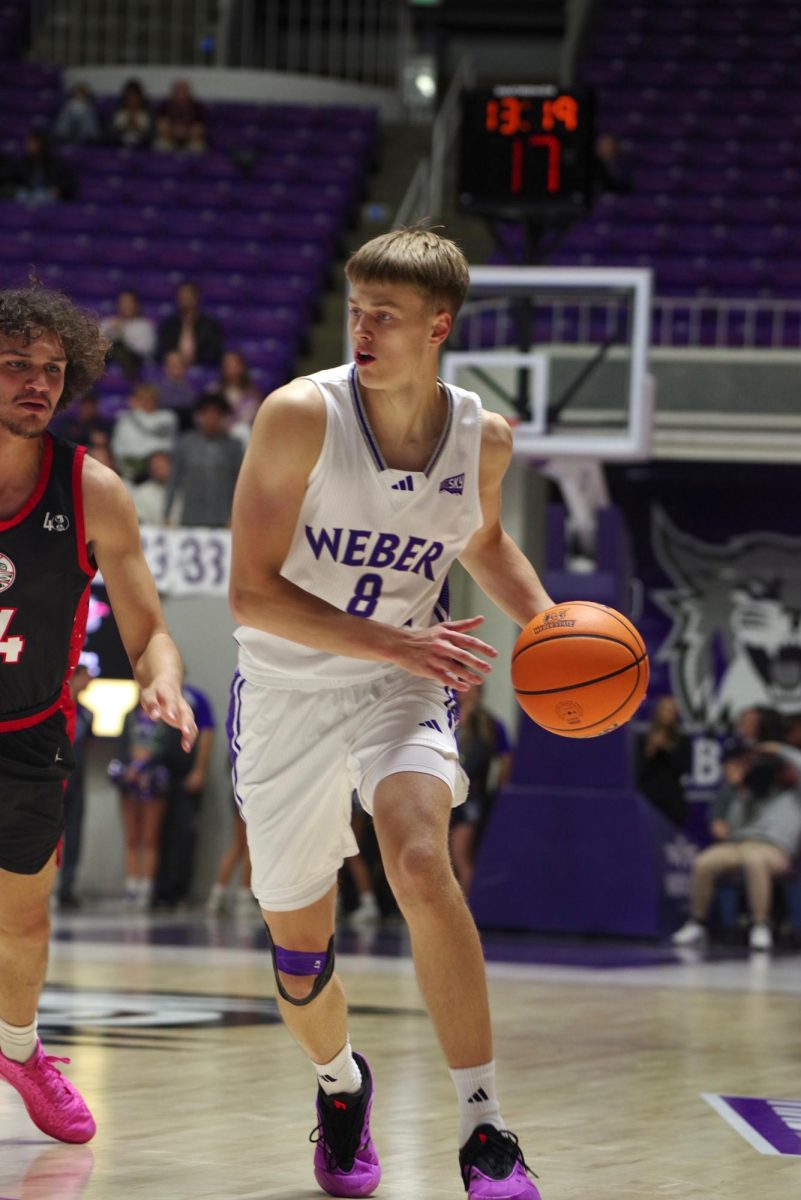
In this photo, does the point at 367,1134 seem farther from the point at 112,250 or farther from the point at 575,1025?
the point at 112,250

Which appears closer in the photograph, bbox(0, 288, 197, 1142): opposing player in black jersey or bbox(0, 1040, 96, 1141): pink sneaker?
bbox(0, 288, 197, 1142): opposing player in black jersey

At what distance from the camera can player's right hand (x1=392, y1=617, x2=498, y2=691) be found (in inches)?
144

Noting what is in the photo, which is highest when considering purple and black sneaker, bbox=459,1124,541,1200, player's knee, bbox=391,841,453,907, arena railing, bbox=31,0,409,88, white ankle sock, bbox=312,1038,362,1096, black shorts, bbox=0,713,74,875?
arena railing, bbox=31,0,409,88

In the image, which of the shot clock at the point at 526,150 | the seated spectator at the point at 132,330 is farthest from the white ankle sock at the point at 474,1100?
the seated spectator at the point at 132,330

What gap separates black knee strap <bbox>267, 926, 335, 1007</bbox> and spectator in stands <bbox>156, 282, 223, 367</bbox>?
11249 mm

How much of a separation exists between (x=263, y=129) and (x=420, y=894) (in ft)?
56.1

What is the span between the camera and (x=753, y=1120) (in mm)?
4996

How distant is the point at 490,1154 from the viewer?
358 cm

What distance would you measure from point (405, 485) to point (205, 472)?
30.3 ft

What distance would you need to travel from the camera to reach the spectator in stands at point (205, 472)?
1309cm

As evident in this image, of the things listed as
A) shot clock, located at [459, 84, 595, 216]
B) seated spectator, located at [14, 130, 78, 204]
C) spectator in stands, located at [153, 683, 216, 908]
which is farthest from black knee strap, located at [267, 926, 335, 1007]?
seated spectator, located at [14, 130, 78, 204]

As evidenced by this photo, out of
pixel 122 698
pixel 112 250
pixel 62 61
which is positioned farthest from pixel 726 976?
pixel 62 61

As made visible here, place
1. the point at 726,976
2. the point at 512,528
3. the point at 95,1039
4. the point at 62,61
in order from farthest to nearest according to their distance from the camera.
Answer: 1. the point at 62,61
2. the point at 512,528
3. the point at 726,976
4. the point at 95,1039

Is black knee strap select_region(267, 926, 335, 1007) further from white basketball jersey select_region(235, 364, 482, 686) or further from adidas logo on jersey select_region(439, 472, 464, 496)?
adidas logo on jersey select_region(439, 472, 464, 496)
